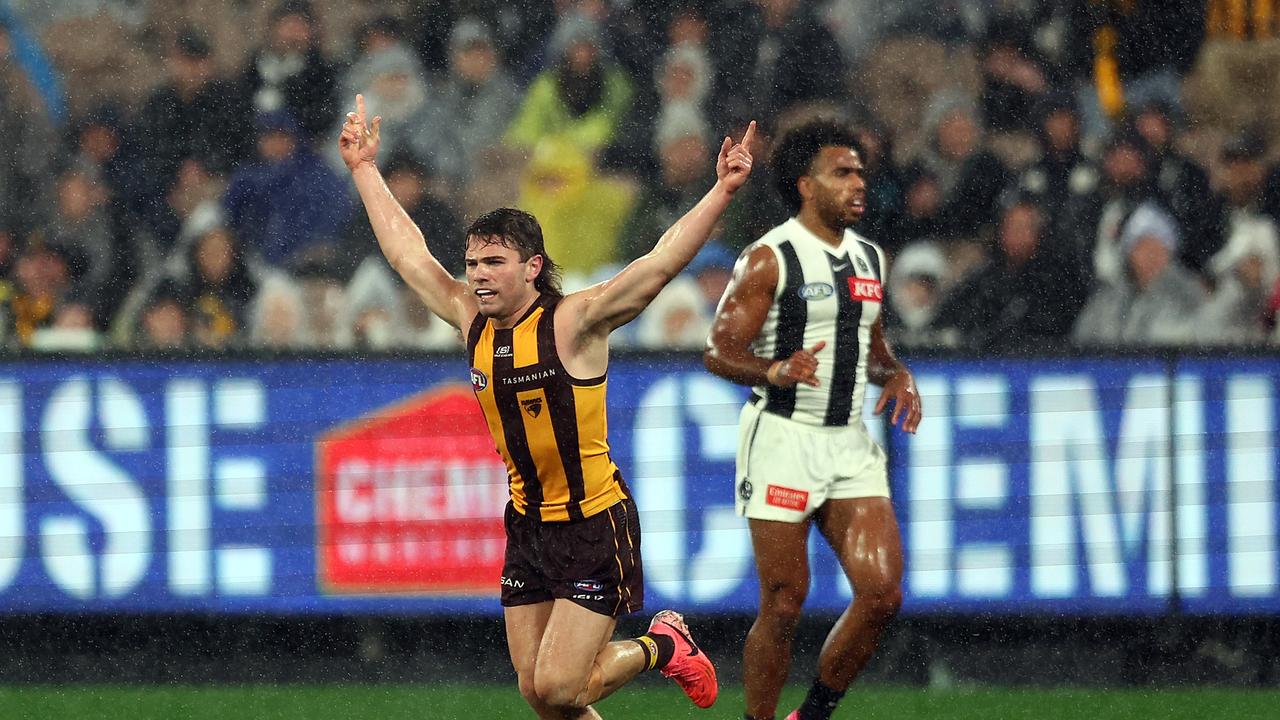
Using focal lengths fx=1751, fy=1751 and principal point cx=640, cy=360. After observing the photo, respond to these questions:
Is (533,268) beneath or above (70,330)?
above

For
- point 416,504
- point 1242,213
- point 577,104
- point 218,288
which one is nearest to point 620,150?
point 577,104

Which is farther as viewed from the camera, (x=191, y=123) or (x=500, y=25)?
(x=500, y=25)

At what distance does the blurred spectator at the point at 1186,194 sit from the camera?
8859 mm

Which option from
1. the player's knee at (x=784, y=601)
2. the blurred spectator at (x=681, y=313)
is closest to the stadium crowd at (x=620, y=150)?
the blurred spectator at (x=681, y=313)

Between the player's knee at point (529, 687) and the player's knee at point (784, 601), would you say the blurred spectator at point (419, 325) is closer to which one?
the player's knee at point (784, 601)

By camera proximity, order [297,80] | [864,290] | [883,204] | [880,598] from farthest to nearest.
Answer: [297,80]
[883,204]
[864,290]
[880,598]

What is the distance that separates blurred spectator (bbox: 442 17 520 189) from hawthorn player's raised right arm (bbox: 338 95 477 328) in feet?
13.6

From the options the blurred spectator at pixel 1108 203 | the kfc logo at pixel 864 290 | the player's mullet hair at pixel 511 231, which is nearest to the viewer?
the player's mullet hair at pixel 511 231

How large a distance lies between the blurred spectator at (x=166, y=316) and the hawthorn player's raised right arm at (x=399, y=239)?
295 cm

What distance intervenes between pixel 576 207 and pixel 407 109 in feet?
4.16

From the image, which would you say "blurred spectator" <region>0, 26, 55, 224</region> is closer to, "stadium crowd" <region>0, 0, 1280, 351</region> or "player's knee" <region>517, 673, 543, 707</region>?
"stadium crowd" <region>0, 0, 1280, 351</region>

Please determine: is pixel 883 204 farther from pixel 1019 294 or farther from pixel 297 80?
pixel 297 80

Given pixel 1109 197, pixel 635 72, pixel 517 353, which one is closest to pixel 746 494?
pixel 517 353

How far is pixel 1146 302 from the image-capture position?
8461 millimetres
